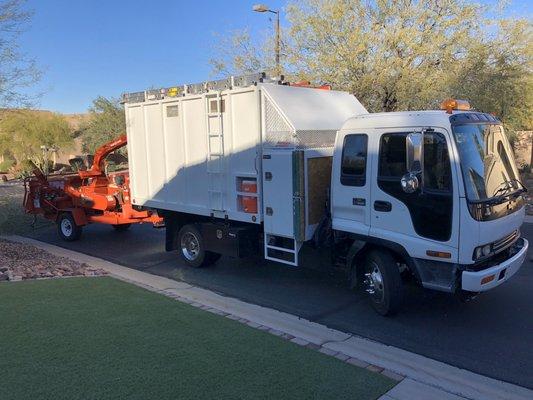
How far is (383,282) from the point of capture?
564cm

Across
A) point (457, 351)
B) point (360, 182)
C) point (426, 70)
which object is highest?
point (426, 70)

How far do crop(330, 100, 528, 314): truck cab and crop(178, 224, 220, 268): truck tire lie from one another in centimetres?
295

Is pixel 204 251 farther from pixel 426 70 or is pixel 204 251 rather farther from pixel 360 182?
pixel 426 70

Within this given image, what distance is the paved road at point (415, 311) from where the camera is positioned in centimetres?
480

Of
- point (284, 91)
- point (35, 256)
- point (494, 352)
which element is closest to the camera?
point (494, 352)

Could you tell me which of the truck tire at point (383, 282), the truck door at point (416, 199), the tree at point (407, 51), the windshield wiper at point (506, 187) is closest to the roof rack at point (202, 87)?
the truck door at point (416, 199)

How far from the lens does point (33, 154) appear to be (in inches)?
1463

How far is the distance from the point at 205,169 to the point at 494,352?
4736 millimetres

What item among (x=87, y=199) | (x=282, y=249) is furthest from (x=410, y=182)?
(x=87, y=199)

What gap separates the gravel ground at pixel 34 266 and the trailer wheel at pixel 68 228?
175 centimetres

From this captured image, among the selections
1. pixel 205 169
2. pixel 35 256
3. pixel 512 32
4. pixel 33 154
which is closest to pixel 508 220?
pixel 205 169

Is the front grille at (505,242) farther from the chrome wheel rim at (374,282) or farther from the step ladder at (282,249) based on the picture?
the step ladder at (282,249)

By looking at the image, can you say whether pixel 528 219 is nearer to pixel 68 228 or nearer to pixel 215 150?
pixel 215 150

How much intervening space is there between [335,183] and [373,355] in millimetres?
2174
